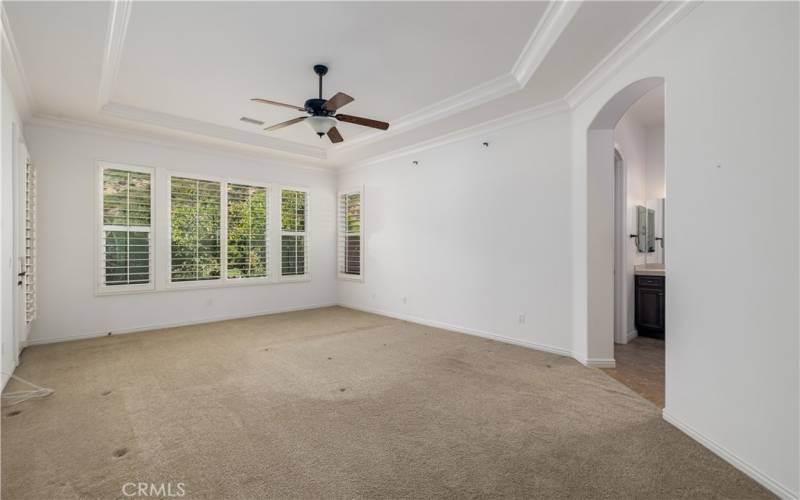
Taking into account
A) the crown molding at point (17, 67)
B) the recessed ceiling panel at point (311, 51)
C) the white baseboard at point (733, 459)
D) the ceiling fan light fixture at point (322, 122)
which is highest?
the recessed ceiling panel at point (311, 51)

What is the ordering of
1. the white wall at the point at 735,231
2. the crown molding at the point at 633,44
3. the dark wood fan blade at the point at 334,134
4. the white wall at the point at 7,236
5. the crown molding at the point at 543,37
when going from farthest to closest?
the dark wood fan blade at the point at 334,134, the white wall at the point at 7,236, the crown molding at the point at 543,37, the crown molding at the point at 633,44, the white wall at the point at 735,231

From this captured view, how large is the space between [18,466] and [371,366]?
2.57 meters

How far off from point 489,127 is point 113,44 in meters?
4.03

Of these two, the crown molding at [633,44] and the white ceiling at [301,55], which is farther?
the white ceiling at [301,55]

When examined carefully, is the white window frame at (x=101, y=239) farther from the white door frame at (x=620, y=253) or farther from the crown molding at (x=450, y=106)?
the white door frame at (x=620, y=253)

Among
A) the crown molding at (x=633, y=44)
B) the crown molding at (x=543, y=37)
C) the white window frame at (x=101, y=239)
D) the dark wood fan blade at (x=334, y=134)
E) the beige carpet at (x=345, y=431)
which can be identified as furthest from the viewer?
the white window frame at (x=101, y=239)

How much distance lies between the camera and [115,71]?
3.72m

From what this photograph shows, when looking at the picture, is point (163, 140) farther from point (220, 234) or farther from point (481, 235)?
point (481, 235)

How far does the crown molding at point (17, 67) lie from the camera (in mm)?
2744

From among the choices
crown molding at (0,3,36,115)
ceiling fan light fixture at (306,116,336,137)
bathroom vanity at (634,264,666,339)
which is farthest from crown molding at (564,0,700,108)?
crown molding at (0,3,36,115)

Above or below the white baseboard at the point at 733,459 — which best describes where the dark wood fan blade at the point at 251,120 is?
above

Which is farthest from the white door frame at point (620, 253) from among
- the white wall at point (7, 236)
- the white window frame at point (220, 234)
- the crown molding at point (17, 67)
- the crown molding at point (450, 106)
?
the white wall at point (7, 236)

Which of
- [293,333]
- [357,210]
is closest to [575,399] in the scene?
[293,333]

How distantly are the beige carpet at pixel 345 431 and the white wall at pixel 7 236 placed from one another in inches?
13.0
